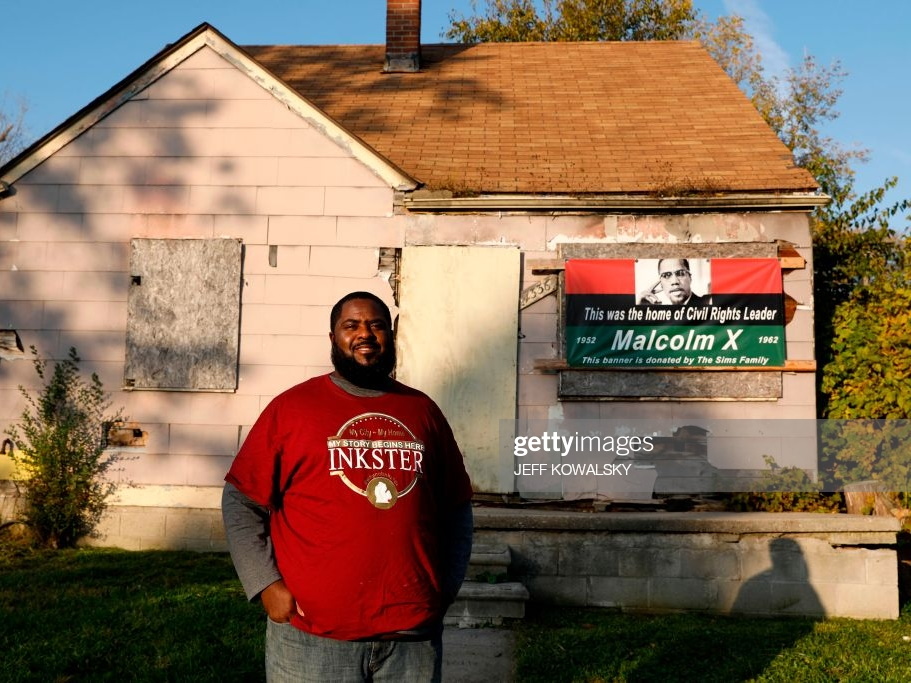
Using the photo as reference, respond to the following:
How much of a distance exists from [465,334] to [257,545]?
22.1 ft

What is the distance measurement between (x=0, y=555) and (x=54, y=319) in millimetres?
2595

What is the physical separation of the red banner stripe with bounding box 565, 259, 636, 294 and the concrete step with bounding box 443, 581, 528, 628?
379 centimetres

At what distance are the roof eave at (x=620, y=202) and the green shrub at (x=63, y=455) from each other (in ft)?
13.5

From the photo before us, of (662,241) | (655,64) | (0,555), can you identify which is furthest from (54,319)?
(655,64)

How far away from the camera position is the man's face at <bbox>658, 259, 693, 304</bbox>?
9.45 metres

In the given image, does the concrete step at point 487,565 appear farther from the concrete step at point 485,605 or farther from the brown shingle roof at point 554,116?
the brown shingle roof at point 554,116

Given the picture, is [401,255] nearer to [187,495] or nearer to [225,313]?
[225,313]

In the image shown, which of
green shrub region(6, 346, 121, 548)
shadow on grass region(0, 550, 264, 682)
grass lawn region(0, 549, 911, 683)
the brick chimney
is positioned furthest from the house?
the brick chimney

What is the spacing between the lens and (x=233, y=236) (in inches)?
382

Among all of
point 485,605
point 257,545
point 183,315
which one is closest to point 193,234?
point 183,315

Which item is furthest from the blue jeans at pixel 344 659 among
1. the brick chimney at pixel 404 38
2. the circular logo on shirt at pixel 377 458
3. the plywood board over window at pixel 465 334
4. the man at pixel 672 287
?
the brick chimney at pixel 404 38

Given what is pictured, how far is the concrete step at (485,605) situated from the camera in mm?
6625

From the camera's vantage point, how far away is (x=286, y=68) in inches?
551

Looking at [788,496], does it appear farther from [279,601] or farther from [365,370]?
[279,601]
